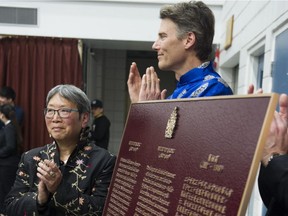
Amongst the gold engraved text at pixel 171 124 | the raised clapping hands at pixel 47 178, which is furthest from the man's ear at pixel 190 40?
the raised clapping hands at pixel 47 178

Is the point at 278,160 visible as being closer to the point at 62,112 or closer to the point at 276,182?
the point at 276,182

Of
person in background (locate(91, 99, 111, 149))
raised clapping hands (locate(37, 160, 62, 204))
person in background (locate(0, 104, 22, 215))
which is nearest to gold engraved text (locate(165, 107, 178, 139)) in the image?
raised clapping hands (locate(37, 160, 62, 204))

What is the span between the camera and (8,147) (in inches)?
173

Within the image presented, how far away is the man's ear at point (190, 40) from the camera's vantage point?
1551 mm

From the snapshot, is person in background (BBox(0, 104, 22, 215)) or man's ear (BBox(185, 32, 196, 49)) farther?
person in background (BBox(0, 104, 22, 215))

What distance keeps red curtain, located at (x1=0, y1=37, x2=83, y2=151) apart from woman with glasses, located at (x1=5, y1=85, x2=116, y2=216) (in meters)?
4.09

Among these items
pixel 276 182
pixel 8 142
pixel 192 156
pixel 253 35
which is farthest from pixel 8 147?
pixel 276 182

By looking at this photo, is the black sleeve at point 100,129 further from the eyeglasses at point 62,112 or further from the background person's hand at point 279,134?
the background person's hand at point 279,134

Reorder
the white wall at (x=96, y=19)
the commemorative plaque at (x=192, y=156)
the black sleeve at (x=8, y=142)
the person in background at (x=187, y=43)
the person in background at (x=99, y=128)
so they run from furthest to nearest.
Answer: the person in background at (x=99, y=128) < the white wall at (x=96, y=19) < the black sleeve at (x=8, y=142) < the person in background at (x=187, y=43) < the commemorative plaque at (x=192, y=156)

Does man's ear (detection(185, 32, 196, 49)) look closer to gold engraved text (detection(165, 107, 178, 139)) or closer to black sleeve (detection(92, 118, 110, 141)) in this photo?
gold engraved text (detection(165, 107, 178, 139))

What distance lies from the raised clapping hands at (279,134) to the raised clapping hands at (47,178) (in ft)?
2.95

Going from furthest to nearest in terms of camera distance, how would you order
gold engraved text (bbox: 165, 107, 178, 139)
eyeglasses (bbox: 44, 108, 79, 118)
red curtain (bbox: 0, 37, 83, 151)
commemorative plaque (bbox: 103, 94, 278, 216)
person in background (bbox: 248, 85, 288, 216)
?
red curtain (bbox: 0, 37, 83, 151) → eyeglasses (bbox: 44, 108, 79, 118) → gold engraved text (bbox: 165, 107, 178, 139) → person in background (bbox: 248, 85, 288, 216) → commemorative plaque (bbox: 103, 94, 278, 216)

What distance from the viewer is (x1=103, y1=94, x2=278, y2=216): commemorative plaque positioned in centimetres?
90

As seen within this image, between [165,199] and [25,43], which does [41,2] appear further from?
[165,199]
